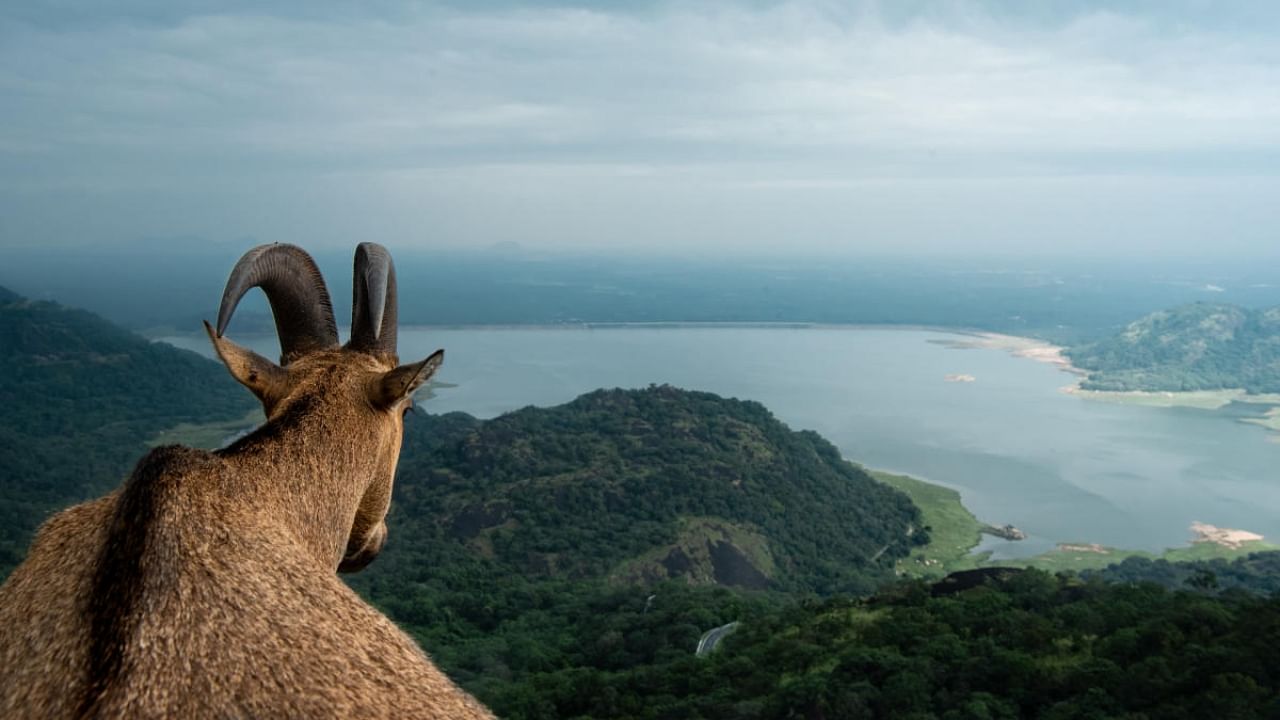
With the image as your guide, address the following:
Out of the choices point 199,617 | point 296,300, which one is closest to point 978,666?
point 296,300

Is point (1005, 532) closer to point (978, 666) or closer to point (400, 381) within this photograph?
point (978, 666)

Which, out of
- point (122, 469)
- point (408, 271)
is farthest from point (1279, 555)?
point (408, 271)

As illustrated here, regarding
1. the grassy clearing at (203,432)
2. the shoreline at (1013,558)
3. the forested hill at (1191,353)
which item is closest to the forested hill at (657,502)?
the shoreline at (1013,558)

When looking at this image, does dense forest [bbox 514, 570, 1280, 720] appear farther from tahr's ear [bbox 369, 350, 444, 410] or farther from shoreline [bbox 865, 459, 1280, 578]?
tahr's ear [bbox 369, 350, 444, 410]

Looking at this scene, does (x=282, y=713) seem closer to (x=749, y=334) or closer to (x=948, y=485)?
(x=948, y=485)

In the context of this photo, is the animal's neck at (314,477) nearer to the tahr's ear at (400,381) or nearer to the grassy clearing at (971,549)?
the tahr's ear at (400,381)

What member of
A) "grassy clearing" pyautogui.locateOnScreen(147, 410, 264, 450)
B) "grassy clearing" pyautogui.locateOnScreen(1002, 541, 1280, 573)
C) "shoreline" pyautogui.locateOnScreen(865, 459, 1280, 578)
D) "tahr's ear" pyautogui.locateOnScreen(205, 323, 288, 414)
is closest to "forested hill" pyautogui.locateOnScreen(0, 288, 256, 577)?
"grassy clearing" pyautogui.locateOnScreen(147, 410, 264, 450)
